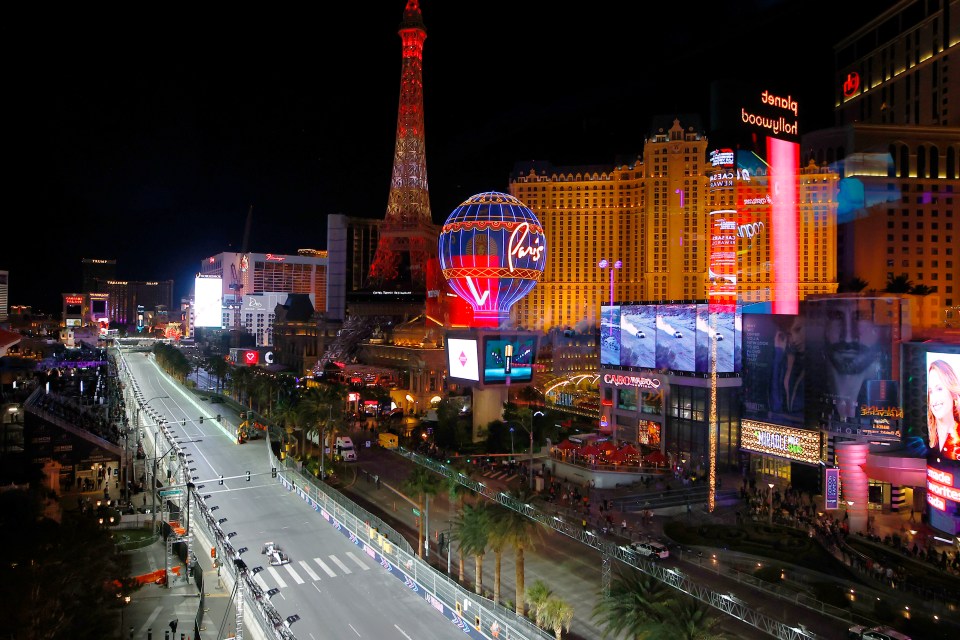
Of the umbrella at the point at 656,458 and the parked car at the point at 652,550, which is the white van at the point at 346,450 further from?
the parked car at the point at 652,550

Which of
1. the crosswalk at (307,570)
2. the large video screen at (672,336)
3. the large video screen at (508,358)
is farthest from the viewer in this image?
the large video screen at (508,358)

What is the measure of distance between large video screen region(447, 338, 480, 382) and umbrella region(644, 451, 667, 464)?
50.1 feet

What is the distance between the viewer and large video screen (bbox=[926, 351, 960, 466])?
32656 millimetres

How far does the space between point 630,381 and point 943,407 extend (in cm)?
2194

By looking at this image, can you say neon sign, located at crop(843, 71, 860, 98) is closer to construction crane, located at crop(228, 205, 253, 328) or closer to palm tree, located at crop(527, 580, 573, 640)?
palm tree, located at crop(527, 580, 573, 640)

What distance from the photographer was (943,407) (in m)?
33.8

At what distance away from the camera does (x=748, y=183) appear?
6781cm

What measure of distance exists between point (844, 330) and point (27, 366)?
110 meters

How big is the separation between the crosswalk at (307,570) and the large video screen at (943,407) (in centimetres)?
2931

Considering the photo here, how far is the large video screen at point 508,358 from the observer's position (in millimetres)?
53094

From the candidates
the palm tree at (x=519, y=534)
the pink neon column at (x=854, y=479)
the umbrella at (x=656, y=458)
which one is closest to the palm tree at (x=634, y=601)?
the palm tree at (x=519, y=534)

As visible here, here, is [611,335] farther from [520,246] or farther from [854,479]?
[854,479]

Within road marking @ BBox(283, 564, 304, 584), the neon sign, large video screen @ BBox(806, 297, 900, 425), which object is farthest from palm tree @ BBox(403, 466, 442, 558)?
the neon sign

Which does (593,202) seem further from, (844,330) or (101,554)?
(101,554)
